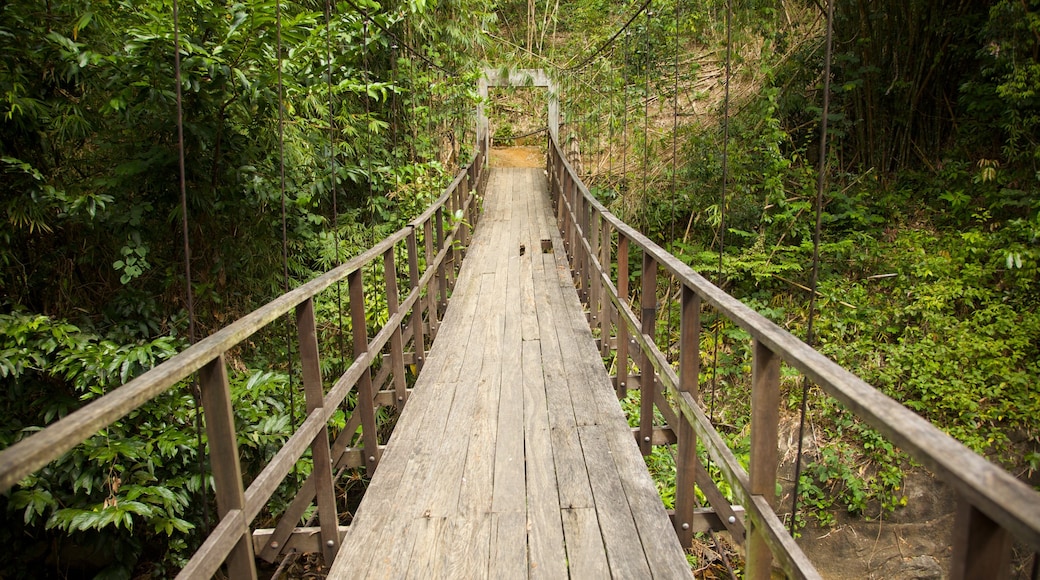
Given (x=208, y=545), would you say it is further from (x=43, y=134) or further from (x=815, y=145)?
(x=815, y=145)

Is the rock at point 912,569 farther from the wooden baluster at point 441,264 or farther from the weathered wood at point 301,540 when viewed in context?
the weathered wood at point 301,540

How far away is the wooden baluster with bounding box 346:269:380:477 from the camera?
244 centimetres

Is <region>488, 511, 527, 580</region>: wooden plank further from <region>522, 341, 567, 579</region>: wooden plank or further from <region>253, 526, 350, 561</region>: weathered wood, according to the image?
<region>253, 526, 350, 561</region>: weathered wood

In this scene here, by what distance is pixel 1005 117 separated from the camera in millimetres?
6004

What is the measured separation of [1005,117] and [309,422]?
22.0 feet

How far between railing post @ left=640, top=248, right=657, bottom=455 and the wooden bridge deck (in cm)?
11

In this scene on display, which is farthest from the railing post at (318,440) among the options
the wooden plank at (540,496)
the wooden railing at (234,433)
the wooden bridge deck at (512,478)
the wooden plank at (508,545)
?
the wooden plank at (540,496)

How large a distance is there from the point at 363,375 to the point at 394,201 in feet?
15.2

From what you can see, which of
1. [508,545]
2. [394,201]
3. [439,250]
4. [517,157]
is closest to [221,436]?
[508,545]

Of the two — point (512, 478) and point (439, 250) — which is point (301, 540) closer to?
point (512, 478)

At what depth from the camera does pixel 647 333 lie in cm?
266

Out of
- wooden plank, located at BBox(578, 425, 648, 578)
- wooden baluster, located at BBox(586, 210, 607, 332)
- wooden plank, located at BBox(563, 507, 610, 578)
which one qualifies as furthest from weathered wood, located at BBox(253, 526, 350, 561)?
wooden baluster, located at BBox(586, 210, 607, 332)

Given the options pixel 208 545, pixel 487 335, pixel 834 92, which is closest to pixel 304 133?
pixel 487 335

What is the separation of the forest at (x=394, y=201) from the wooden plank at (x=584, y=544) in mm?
1018
